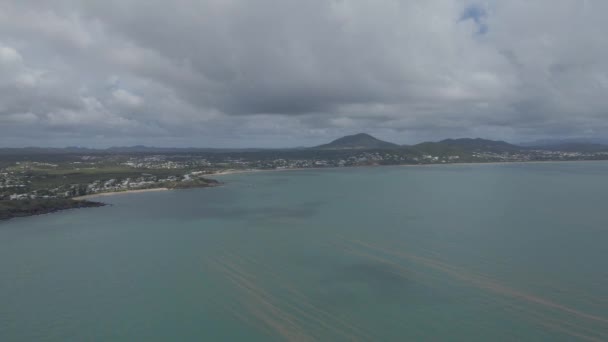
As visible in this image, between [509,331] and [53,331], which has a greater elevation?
[509,331]

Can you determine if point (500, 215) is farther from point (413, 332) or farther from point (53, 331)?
point (53, 331)

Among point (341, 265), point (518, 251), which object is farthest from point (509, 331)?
point (518, 251)

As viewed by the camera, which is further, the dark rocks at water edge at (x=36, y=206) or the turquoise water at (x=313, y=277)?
the dark rocks at water edge at (x=36, y=206)

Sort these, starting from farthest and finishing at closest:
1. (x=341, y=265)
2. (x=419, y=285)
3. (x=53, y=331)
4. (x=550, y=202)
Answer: (x=550, y=202)
(x=341, y=265)
(x=419, y=285)
(x=53, y=331)

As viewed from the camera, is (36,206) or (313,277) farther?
(36,206)

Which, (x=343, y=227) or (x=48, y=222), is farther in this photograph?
(x=48, y=222)
